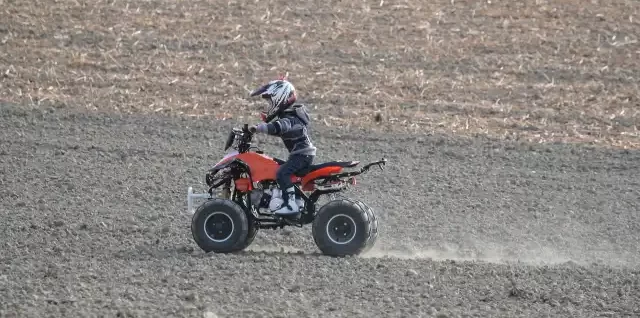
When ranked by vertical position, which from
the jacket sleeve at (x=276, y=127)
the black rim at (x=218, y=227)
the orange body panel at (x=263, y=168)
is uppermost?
the jacket sleeve at (x=276, y=127)

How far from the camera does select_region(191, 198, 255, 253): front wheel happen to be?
1252cm

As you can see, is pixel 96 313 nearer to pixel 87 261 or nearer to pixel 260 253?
pixel 87 261

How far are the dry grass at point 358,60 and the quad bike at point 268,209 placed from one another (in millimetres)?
7755

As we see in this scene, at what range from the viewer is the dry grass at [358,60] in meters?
21.1

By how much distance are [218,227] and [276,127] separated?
1263 millimetres

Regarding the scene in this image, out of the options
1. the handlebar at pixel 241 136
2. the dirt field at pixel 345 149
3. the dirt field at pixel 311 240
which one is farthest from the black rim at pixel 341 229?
the handlebar at pixel 241 136

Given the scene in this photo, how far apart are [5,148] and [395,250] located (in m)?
7.23

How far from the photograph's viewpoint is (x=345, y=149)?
18.8 m

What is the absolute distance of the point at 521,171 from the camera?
18.0 metres

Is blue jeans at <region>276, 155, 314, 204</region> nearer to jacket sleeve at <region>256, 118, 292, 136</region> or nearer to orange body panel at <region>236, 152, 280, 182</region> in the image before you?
orange body panel at <region>236, 152, 280, 182</region>

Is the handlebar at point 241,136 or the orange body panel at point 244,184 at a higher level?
the handlebar at point 241,136

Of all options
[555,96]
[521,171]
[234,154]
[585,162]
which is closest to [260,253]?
[234,154]

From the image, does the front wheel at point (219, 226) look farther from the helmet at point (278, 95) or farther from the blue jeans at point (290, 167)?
the helmet at point (278, 95)

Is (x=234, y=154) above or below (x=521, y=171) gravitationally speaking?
below
